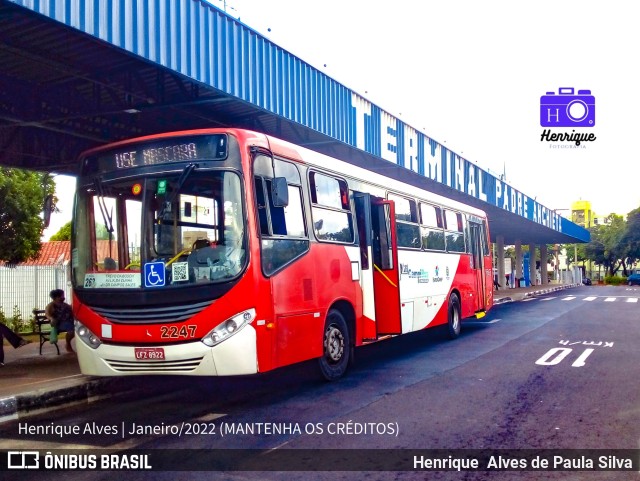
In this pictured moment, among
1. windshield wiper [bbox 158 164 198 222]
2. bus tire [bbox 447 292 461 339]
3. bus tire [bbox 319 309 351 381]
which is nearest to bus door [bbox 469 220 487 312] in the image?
bus tire [bbox 447 292 461 339]

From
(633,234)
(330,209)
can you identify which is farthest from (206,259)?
(633,234)

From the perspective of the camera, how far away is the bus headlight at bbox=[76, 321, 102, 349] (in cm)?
774

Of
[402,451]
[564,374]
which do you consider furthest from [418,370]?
[402,451]

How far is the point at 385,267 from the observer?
11180 millimetres

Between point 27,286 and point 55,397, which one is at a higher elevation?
point 27,286

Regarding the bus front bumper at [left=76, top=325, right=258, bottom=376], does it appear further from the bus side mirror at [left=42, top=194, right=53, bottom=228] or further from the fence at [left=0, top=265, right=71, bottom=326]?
the fence at [left=0, top=265, right=71, bottom=326]

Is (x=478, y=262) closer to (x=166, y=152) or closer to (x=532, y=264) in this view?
(x=166, y=152)

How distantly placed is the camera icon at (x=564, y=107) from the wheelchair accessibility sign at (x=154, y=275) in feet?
51.8

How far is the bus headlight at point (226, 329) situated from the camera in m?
7.13

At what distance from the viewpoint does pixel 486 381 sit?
913 cm

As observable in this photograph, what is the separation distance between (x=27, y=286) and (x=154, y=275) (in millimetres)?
14030

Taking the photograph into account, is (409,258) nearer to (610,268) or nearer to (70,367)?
(70,367)

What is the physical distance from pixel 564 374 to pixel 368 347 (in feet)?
16.5

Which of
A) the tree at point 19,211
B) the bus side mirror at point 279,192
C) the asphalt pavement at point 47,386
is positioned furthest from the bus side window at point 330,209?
the tree at point 19,211
